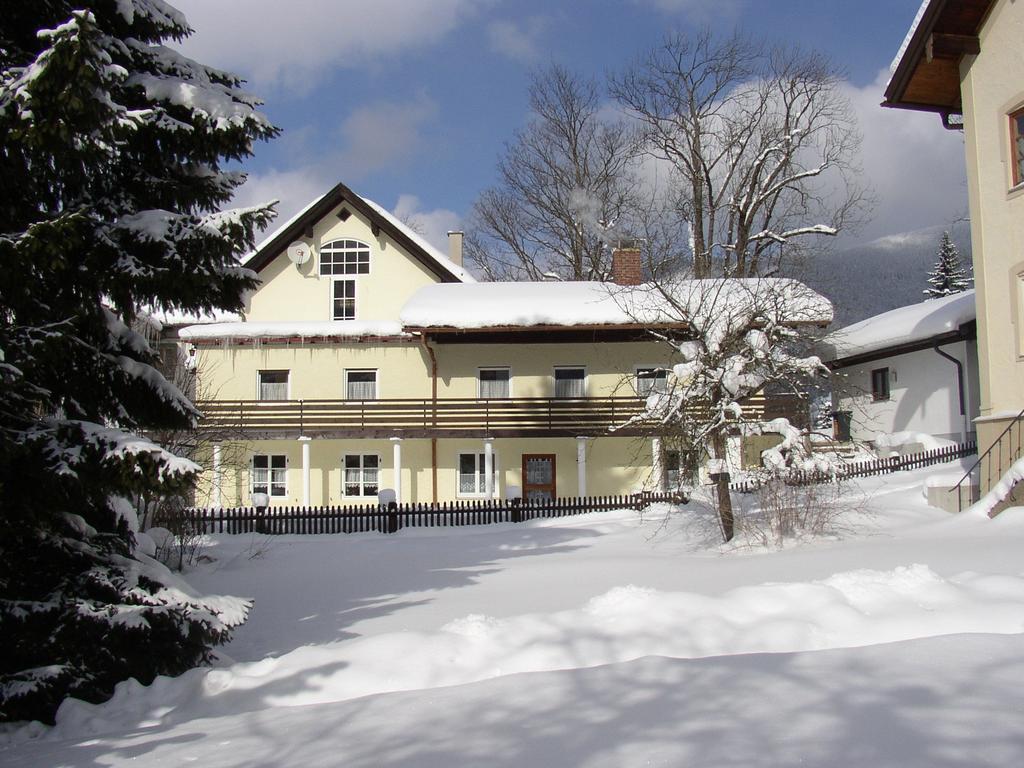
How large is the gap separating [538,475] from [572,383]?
9.81 ft

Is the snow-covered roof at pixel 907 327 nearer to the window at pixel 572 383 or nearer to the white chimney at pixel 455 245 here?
the window at pixel 572 383

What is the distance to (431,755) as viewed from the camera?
4.95m

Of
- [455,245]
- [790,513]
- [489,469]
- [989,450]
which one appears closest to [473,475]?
[489,469]

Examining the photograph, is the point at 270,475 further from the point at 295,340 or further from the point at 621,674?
the point at 621,674

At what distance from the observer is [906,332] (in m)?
23.9

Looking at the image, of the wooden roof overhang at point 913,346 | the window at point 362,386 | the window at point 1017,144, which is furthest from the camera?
the window at point 362,386

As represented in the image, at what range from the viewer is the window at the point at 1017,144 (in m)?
14.8

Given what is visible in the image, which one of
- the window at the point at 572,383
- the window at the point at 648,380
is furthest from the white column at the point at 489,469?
the window at the point at 648,380

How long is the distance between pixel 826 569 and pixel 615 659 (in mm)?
4362

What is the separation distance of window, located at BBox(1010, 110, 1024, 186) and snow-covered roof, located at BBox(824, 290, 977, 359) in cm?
618

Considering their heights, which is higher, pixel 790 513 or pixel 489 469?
pixel 489 469

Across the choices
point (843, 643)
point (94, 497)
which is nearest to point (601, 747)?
point (843, 643)

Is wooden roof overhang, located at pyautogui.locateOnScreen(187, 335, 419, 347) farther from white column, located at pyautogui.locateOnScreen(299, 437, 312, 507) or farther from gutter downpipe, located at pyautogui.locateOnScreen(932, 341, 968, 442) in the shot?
gutter downpipe, located at pyautogui.locateOnScreen(932, 341, 968, 442)

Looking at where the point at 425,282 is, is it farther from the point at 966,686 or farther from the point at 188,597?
the point at 966,686
